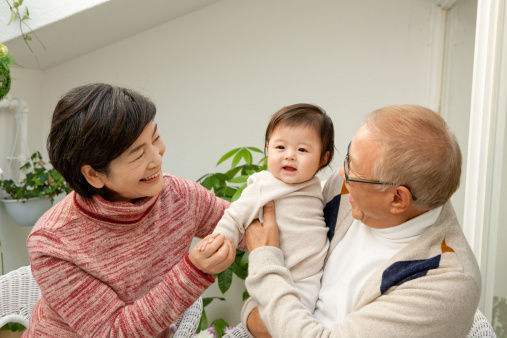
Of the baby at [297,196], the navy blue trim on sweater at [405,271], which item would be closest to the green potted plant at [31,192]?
the baby at [297,196]

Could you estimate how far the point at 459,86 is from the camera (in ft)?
9.02

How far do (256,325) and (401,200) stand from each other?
0.50 meters

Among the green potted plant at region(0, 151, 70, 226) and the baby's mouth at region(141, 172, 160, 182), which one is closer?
the baby's mouth at region(141, 172, 160, 182)

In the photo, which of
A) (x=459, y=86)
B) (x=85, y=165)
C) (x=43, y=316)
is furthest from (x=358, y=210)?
(x=459, y=86)

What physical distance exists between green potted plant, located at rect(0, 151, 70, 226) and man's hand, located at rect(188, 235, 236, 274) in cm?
160

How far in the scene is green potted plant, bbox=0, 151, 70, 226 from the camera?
276 cm

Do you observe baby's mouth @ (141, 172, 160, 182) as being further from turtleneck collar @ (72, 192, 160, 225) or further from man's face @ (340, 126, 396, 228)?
man's face @ (340, 126, 396, 228)

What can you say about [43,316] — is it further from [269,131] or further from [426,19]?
[426,19]

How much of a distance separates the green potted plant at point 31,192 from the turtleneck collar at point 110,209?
1.44 m

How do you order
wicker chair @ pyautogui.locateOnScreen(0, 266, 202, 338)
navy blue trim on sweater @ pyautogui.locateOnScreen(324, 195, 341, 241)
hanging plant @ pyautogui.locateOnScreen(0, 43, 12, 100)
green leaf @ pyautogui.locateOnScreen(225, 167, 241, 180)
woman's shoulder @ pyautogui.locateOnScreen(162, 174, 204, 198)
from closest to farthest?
navy blue trim on sweater @ pyautogui.locateOnScreen(324, 195, 341, 241) → woman's shoulder @ pyautogui.locateOnScreen(162, 174, 204, 198) → wicker chair @ pyautogui.locateOnScreen(0, 266, 202, 338) → hanging plant @ pyautogui.locateOnScreen(0, 43, 12, 100) → green leaf @ pyautogui.locateOnScreen(225, 167, 241, 180)

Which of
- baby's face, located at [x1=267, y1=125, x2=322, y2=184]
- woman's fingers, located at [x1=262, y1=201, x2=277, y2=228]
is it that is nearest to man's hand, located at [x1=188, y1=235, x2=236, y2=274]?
woman's fingers, located at [x1=262, y1=201, x2=277, y2=228]

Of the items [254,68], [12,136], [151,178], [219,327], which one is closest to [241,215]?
[151,178]

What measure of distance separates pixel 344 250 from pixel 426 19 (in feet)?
6.27

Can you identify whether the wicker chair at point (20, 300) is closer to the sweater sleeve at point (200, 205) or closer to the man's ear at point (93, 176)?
the sweater sleeve at point (200, 205)
